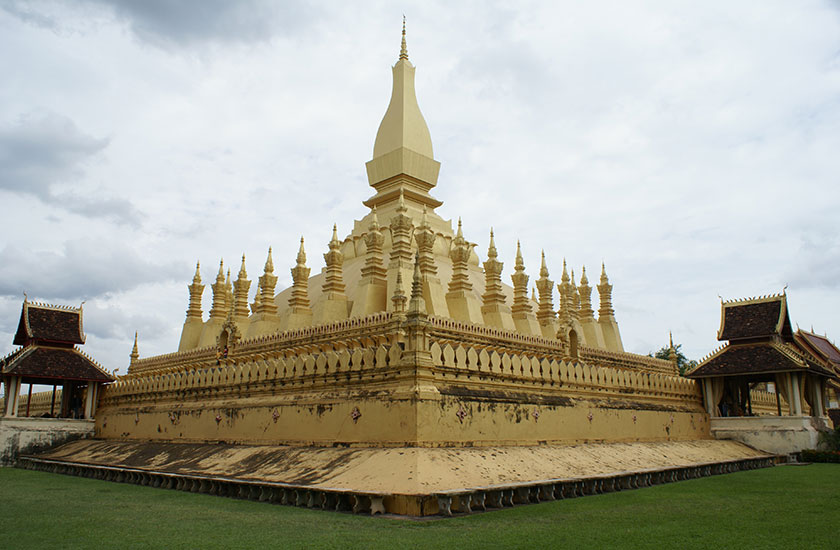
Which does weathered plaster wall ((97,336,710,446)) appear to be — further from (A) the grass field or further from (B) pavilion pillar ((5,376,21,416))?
(B) pavilion pillar ((5,376,21,416))

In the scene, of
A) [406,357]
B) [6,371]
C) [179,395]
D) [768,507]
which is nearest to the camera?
[768,507]

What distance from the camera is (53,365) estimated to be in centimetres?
2164

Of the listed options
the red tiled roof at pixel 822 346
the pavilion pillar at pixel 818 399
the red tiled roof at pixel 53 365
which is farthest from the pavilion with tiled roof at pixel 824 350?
the red tiled roof at pixel 53 365

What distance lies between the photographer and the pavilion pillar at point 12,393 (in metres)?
20.9

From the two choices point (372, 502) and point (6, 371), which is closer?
point (372, 502)

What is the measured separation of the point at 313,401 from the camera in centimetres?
1353

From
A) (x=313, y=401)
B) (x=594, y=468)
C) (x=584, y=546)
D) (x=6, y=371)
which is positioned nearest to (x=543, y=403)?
(x=594, y=468)

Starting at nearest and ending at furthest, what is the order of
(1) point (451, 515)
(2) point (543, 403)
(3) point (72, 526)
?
(3) point (72, 526) < (1) point (451, 515) < (2) point (543, 403)

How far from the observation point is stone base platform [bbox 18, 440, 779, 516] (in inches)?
378

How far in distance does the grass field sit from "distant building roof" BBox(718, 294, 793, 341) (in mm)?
10357

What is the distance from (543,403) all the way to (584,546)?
7426 mm

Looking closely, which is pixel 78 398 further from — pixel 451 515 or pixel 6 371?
pixel 451 515

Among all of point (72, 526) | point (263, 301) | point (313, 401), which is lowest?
point (72, 526)

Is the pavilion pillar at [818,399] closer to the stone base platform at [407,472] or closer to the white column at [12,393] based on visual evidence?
the stone base platform at [407,472]
